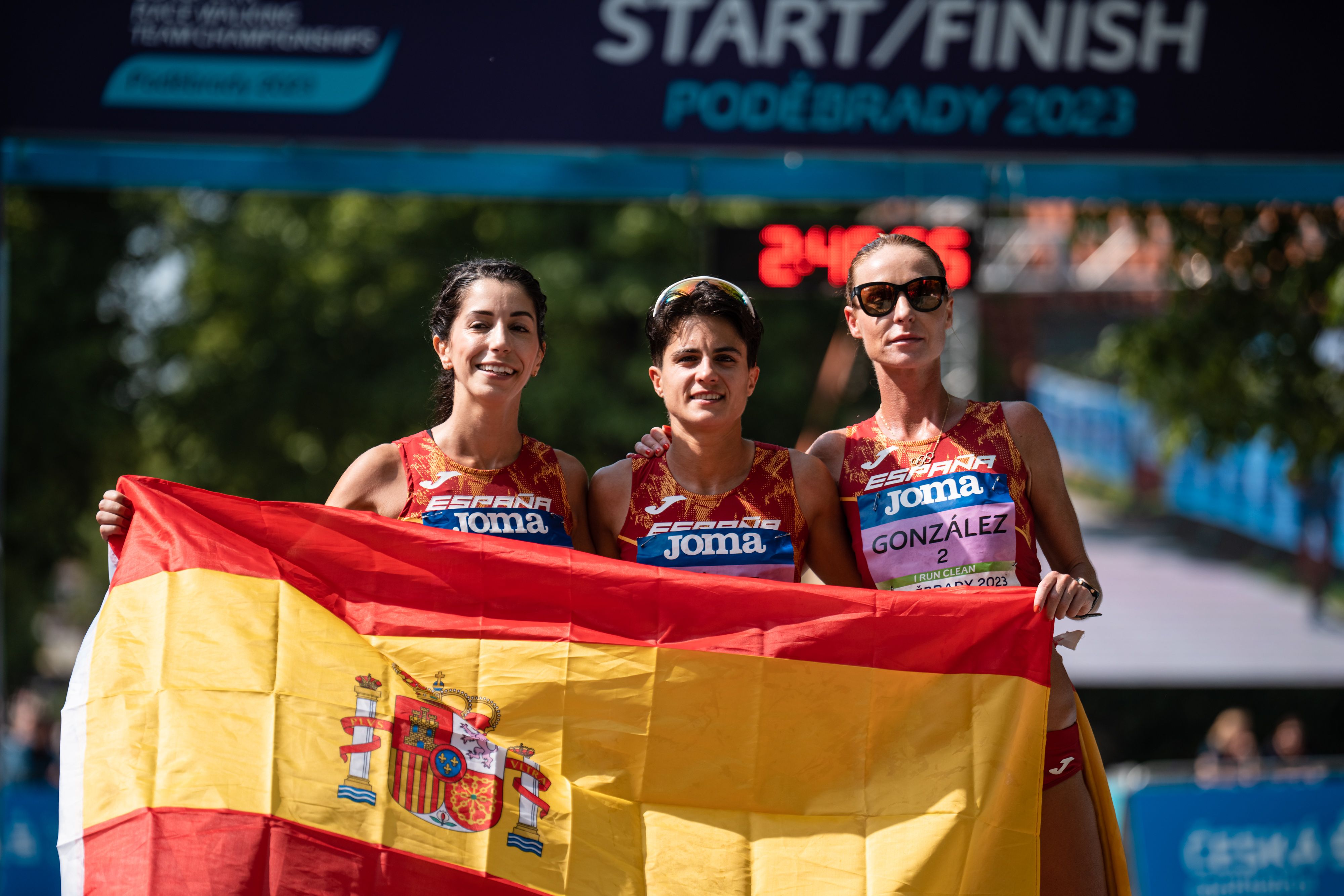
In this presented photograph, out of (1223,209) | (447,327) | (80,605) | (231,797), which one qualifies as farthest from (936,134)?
(80,605)

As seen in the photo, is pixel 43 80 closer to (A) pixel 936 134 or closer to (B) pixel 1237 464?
(A) pixel 936 134

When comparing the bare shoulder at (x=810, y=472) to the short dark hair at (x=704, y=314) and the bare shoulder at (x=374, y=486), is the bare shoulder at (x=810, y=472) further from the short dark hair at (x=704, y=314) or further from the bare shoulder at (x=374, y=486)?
the bare shoulder at (x=374, y=486)

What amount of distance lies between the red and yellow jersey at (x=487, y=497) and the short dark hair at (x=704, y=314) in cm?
52

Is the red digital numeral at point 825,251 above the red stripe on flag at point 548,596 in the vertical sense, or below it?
above

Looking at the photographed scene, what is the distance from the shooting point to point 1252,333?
773cm

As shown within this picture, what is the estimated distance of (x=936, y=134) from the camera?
21.2 feet

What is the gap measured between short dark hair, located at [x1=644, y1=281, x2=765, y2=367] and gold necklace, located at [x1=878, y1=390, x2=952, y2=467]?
428 millimetres

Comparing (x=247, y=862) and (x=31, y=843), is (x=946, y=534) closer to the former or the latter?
(x=247, y=862)

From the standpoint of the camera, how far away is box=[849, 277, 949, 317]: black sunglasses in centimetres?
349

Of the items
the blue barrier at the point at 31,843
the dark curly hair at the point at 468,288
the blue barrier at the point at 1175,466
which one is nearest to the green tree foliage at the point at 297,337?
the blue barrier at the point at 1175,466

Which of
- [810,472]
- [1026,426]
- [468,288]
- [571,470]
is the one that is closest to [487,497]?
[571,470]

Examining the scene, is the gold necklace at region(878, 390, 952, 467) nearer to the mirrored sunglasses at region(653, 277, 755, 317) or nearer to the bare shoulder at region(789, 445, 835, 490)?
the bare shoulder at region(789, 445, 835, 490)

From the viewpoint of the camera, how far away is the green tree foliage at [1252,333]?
7547 millimetres

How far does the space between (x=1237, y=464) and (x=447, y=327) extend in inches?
443
